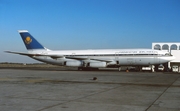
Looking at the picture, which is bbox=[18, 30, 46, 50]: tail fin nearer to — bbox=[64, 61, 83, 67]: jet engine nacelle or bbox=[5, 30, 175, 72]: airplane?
bbox=[5, 30, 175, 72]: airplane

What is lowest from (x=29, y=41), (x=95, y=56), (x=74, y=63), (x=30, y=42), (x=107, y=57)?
(x=74, y=63)

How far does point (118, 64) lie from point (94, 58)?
13.5 feet

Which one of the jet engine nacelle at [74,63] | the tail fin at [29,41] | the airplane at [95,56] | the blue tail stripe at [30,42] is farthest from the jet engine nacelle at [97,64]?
the blue tail stripe at [30,42]

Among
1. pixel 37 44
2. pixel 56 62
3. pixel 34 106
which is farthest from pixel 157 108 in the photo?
pixel 37 44

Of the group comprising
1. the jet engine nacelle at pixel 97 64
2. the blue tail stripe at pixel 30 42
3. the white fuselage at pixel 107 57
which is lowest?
the jet engine nacelle at pixel 97 64

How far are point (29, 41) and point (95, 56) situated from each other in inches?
520

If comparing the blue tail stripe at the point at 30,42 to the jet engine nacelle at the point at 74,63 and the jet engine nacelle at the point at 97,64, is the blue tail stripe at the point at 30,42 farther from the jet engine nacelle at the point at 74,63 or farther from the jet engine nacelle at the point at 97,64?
the jet engine nacelle at the point at 97,64

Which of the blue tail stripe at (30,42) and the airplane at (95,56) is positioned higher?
the blue tail stripe at (30,42)

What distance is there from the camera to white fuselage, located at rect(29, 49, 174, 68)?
36.9 meters

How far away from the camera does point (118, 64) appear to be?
38.6 m

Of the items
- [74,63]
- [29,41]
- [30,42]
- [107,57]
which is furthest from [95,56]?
[29,41]

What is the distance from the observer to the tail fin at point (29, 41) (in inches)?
1747

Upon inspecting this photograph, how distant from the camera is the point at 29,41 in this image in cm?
4450

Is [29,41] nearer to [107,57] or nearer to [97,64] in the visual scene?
[97,64]
